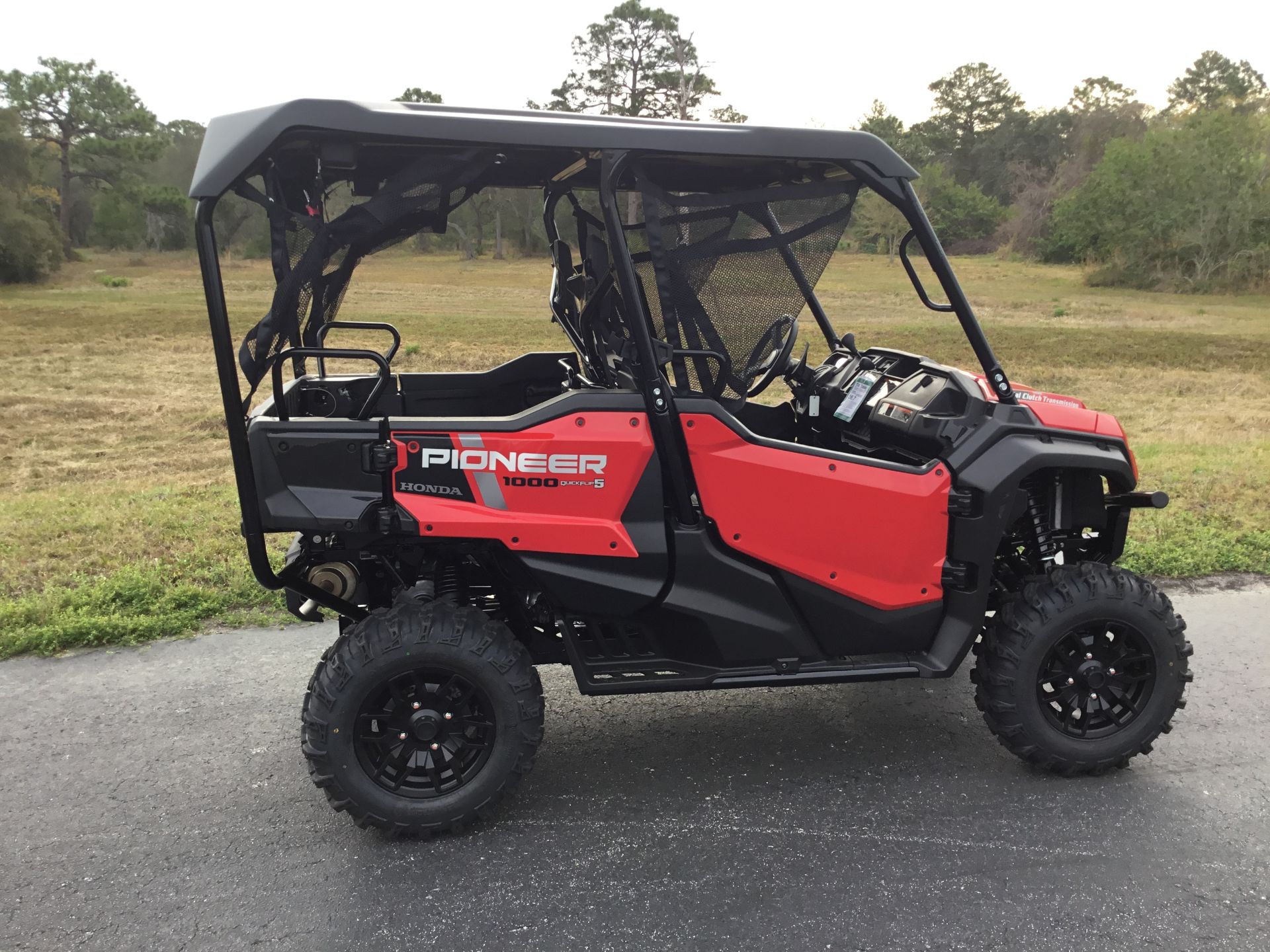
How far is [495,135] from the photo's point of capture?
9.05 feet

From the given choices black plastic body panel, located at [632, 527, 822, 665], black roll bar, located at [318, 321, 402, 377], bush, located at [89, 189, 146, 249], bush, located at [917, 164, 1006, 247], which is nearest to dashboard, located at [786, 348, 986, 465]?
black plastic body panel, located at [632, 527, 822, 665]

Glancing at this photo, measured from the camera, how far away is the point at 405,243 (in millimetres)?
3807

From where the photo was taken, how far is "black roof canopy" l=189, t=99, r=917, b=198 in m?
2.65

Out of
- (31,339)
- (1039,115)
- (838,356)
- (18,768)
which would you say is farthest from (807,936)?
(1039,115)

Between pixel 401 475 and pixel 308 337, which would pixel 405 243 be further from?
pixel 401 475

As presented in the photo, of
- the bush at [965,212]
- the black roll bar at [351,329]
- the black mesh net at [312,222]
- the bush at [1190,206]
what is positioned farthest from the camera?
the bush at [965,212]

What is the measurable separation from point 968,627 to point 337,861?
7.07 feet

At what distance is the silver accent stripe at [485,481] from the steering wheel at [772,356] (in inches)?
36.7

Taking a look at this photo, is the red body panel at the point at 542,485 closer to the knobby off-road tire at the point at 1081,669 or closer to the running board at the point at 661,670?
the running board at the point at 661,670

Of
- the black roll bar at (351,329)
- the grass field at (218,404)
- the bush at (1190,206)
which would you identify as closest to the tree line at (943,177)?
the bush at (1190,206)

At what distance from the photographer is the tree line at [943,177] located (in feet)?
103

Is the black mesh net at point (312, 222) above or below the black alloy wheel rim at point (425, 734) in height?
above

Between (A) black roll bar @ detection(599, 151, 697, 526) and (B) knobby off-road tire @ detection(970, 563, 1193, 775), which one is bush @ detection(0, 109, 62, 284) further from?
(B) knobby off-road tire @ detection(970, 563, 1193, 775)

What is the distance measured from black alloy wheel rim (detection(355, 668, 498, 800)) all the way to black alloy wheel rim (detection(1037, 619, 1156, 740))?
191cm
